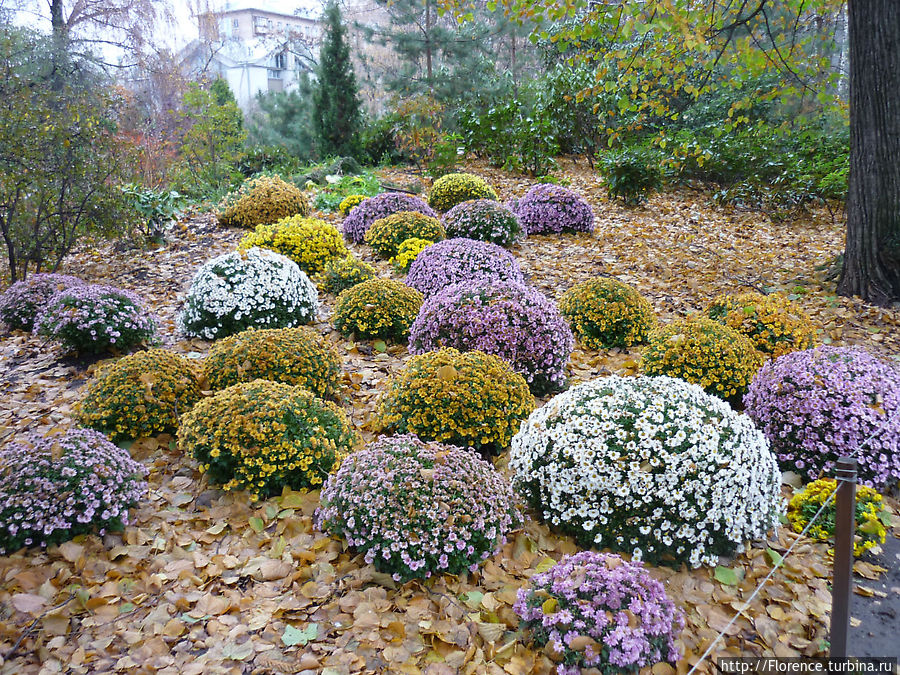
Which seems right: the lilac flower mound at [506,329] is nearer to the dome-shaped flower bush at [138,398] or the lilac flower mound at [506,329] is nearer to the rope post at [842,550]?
the dome-shaped flower bush at [138,398]

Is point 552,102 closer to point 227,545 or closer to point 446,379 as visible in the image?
point 446,379

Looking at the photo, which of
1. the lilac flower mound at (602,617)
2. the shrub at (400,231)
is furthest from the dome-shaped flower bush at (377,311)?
the lilac flower mound at (602,617)

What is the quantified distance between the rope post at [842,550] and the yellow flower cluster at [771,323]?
10.1 ft

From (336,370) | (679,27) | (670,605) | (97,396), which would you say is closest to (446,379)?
(336,370)

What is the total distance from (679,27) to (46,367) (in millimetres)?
6197

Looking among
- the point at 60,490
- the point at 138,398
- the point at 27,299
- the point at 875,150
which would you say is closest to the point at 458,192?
the point at 875,150

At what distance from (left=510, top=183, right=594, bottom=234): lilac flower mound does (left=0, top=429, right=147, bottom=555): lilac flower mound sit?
21.6 ft

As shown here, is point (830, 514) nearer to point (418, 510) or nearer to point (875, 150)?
point (418, 510)

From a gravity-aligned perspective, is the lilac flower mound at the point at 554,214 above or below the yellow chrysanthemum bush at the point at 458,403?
above

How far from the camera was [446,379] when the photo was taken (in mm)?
3531

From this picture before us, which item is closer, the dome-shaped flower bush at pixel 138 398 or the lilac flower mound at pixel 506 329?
the dome-shaped flower bush at pixel 138 398

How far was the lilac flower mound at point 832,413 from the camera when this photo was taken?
11.0 feet

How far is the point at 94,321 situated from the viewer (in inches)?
184

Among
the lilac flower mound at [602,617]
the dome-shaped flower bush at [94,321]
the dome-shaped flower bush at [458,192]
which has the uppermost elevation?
the dome-shaped flower bush at [458,192]
